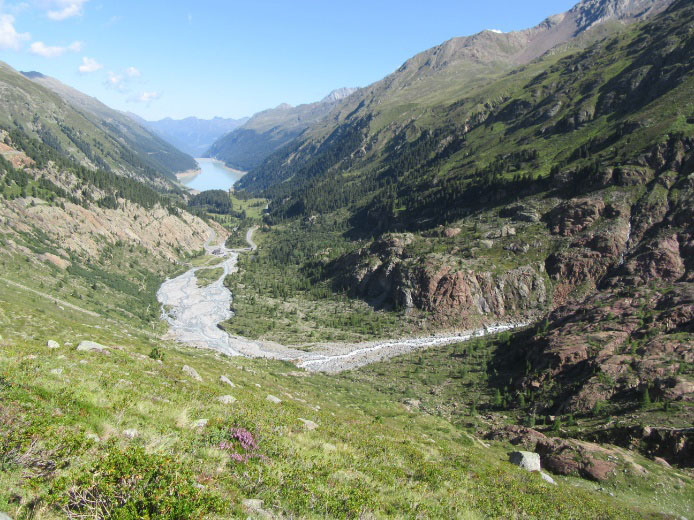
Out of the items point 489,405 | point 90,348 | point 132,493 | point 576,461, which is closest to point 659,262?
point 489,405

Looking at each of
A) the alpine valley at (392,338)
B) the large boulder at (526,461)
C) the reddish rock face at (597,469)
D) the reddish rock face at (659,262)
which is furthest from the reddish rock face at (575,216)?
the large boulder at (526,461)

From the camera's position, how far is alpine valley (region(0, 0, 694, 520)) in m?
9.67

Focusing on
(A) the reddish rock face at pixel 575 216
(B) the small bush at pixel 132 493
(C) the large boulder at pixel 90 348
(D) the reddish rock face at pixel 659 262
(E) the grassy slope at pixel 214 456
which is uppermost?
(A) the reddish rock face at pixel 575 216

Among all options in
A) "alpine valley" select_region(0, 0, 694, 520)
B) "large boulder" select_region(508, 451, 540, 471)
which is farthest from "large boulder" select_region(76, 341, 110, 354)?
"large boulder" select_region(508, 451, 540, 471)

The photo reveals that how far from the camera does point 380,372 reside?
66.1 metres

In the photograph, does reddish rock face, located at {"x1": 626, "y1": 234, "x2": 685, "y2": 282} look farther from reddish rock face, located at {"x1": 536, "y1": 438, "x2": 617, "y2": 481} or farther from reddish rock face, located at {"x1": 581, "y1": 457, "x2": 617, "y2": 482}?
reddish rock face, located at {"x1": 581, "y1": 457, "x2": 617, "y2": 482}

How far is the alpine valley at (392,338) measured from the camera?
31.7ft

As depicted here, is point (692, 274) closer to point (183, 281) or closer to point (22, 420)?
point (22, 420)

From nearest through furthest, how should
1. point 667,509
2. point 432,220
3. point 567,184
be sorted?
point 667,509 < point 567,184 < point 432,220

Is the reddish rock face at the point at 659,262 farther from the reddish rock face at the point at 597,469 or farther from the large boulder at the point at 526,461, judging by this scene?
the large boulder at the point at 526,461

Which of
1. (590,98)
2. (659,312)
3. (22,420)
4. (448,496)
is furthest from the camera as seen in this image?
(590,98)

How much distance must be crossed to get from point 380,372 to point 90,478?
207 feet

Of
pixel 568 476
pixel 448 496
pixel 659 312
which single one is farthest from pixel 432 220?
pixel 448 496

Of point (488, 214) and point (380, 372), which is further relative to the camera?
point (488, 214)
